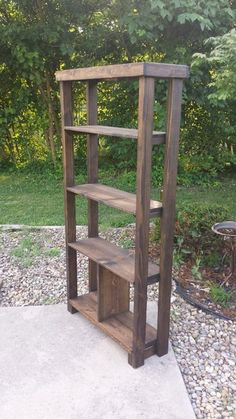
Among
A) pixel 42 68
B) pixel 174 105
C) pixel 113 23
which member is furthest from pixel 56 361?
pixel 113 23

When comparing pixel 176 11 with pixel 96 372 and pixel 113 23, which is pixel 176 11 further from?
pixel 96 372

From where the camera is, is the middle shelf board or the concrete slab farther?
the middle shelf board

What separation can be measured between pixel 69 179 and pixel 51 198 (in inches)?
115

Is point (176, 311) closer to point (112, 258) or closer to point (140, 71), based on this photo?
point (112, 258)

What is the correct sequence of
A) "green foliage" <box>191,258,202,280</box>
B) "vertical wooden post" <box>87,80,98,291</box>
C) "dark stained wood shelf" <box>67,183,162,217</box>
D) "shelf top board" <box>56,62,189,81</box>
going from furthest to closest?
"green foliage" <box>191,258,202,280</box> < "vertical wooden post" <box>87,80,98,291</box> < "dark stained wood shelf" <box>67,183,162,217</box> < "shelf top board" <box>56,62,189,81</box>

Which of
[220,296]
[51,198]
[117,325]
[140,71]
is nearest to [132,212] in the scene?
[140,71]

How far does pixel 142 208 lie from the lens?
1.81 meters

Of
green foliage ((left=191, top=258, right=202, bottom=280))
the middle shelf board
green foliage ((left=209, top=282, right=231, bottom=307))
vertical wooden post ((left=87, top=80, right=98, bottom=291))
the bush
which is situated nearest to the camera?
the middle shelf board

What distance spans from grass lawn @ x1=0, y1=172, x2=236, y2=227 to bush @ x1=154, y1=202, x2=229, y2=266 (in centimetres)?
98

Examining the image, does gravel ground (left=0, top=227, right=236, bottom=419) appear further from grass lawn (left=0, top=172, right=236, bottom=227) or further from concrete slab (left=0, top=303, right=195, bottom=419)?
grass lawn (left=0, top=172, right=236, bottom=227)


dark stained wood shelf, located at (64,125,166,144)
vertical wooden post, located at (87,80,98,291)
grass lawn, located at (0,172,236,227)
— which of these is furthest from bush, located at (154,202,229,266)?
dark stained wood shelf, located at (64,125,166,144)

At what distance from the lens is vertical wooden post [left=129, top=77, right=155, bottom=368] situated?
1.66 meters

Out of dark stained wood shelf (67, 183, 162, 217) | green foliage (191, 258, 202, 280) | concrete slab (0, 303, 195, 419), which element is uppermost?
dark stained wood shelf (67, 183, 162, 217)

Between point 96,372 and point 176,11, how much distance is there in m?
3.95
